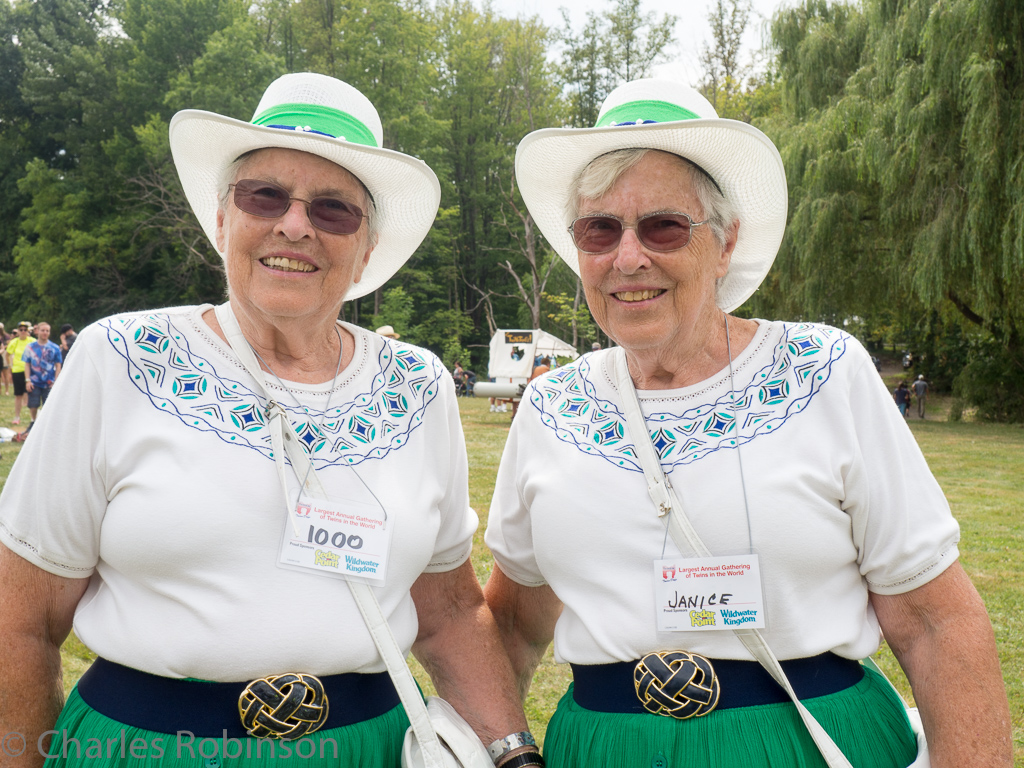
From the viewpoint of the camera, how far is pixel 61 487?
1697mm

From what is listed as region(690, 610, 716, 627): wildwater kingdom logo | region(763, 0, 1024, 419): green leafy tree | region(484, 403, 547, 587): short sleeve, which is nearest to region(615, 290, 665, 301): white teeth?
region(484, 403, 547, 587): short sleeve

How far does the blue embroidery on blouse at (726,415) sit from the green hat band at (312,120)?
0.87 metres

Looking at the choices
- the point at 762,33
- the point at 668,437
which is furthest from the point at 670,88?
the point at 762,33

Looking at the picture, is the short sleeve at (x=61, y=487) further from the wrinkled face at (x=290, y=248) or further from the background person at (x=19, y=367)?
the background person at (x=19, y=367)

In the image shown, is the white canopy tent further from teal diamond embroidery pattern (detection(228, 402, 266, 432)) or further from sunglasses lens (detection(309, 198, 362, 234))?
teal diamond embroidery pattern (detection(228, 402, 266, 432))

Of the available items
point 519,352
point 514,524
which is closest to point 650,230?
point 514,524

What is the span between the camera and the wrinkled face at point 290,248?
6.35 feet

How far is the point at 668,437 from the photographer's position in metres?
1.92

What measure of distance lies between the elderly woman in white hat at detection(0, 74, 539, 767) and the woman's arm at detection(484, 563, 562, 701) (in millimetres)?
175

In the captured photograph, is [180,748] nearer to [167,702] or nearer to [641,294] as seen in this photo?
[167,702]

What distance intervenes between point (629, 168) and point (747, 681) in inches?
47.0

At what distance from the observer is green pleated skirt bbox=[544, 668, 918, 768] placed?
5.56 feet

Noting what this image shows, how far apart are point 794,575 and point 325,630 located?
996 millimetres

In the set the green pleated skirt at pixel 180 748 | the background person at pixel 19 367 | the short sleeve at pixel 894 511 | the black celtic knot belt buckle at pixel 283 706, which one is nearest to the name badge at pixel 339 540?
the black celtic knot belt buckle at pixel 283 706
